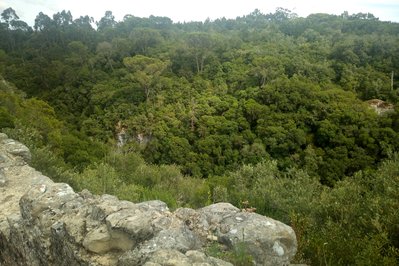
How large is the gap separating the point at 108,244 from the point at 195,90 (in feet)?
152

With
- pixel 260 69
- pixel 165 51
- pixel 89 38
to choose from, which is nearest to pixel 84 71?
pixel 165 51

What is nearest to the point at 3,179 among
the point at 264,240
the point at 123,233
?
the point at 123,233

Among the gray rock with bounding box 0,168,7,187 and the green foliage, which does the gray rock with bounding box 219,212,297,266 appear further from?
the gray rock with bounding box 0,168,7,187

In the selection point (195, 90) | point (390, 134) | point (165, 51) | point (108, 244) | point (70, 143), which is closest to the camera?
point (108, 244)

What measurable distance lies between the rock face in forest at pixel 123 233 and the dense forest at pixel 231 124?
31.0 inches

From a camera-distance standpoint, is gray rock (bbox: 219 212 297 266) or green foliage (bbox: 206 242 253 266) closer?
green foliage (bbox: 206 242 253 266)

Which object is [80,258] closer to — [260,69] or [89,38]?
[260,69]

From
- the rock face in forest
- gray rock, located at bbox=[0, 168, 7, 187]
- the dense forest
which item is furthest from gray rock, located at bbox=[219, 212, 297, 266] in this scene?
gray rock, located at bbox=[0, 168, 7, 187]

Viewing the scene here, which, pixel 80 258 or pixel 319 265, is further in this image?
pixel 319 265

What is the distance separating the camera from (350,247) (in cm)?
693

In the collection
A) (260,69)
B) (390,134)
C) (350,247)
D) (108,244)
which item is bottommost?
(390,134)

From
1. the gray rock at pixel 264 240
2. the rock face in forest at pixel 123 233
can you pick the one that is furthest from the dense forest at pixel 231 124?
the rock face in forest at pixel 123 233

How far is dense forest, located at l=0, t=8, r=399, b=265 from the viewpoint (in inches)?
471

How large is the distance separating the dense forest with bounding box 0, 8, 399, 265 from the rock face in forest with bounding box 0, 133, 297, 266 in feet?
2.59
